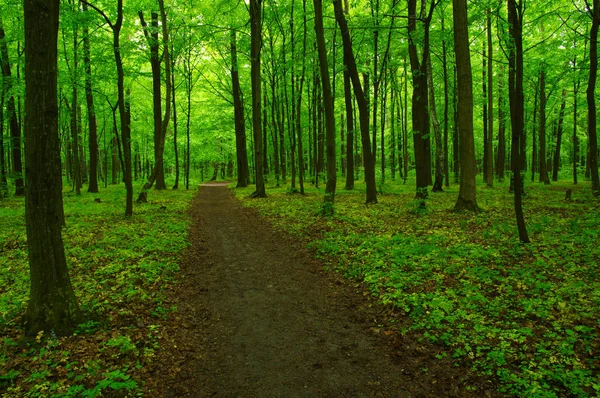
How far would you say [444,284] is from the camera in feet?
19.9

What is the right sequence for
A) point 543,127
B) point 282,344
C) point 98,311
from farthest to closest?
1. point 543,127
2. point 98,311
3. point 282,344

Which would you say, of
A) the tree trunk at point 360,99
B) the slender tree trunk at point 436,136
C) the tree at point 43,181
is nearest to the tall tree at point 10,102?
the tree at point 43,181

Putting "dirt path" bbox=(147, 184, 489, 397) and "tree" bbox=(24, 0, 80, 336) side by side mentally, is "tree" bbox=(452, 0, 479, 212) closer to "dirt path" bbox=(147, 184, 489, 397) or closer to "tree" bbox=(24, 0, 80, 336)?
"dirt path" bbox=(147, 184, 489, 397)

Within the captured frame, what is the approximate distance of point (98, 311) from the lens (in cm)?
535

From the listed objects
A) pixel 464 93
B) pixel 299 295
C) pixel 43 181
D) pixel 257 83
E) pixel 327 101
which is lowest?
pixel 299 295

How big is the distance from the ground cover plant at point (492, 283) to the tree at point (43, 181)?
503 centimetres

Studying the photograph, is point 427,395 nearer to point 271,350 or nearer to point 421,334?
point 421,334

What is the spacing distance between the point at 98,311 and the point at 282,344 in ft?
10.0

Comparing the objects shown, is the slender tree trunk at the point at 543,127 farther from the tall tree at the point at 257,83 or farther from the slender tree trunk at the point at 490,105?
the tall tree at the point at 257,83

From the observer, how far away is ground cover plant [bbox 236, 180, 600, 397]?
3.94m

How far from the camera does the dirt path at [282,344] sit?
156 inches

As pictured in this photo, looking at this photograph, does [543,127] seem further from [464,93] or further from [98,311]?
[98,311]

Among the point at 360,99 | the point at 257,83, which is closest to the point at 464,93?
the point at 360,99

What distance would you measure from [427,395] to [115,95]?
98.1ft
